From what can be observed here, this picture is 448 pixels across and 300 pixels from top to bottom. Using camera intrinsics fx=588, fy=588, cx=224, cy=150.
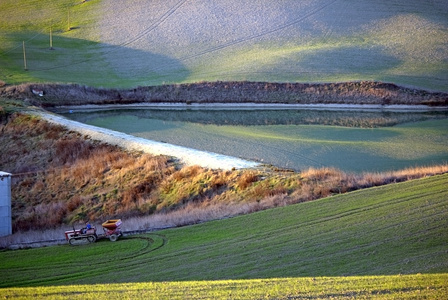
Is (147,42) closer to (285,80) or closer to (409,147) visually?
(285,80)

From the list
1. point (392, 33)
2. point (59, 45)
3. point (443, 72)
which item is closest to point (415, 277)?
point (443, 72)

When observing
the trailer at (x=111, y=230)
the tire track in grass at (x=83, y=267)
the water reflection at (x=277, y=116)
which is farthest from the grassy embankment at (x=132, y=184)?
the water reflection at (x=277, y=116)

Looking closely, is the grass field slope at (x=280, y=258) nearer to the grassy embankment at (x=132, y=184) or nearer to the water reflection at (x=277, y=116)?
the grassy embankment at (x=132, y=184)

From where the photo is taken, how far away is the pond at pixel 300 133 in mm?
26988

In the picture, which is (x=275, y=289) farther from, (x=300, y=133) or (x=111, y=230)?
(x=300, y=133)

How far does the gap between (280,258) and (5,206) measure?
44.6ft

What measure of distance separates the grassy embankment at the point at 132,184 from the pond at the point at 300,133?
11.4 ft

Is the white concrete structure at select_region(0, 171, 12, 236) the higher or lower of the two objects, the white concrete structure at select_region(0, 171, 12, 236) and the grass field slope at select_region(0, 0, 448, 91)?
the lower

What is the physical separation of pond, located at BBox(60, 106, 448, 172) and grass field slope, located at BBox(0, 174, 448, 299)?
27.3 ft

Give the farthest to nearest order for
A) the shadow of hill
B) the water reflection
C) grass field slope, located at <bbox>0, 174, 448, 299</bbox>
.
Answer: the shadow of hill → the water reflection → grass field slope, located at <bbox>0, 174, 448, 299</bbox>

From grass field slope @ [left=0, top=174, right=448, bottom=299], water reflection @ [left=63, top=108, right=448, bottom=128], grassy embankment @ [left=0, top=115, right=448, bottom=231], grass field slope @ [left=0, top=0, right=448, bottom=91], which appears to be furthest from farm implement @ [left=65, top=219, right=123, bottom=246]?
grass field slope @ [left=0, top=0, right=448, bottom=91]

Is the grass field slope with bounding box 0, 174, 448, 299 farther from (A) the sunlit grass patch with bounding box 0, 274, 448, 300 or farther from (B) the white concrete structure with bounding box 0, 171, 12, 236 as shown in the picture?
(B) the white concrete structure with bounding box 0, 171, 12, 236

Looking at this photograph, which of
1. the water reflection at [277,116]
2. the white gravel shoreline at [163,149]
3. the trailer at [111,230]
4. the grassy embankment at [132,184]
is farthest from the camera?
the water reflection at [277,116]

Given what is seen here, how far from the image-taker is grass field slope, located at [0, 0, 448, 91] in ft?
179
